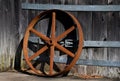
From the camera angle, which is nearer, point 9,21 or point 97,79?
point 97,79

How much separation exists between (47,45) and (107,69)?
4.10 feet

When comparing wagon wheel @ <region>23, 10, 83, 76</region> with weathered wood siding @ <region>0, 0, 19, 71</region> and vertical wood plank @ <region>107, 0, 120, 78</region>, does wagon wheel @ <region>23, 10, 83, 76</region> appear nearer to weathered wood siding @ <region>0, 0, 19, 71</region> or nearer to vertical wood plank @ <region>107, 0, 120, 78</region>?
weathered wood siding @ <region>0, 0, 19, 71</region>

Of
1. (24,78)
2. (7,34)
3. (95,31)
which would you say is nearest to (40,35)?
(7,34)

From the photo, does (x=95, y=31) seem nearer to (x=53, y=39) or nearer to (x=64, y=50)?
(x=64, y=50)

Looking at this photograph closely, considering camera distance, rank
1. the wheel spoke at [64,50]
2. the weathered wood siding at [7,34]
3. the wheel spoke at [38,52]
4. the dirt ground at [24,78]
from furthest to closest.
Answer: the weathered wood siding at [7,34]
the wheel spoke at [38,52]
the wheel spoke at [64,50]
the dirt ground at [24,78]

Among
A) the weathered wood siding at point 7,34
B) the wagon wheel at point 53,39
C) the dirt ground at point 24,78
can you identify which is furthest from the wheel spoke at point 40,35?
the dirt ground at point 24,78

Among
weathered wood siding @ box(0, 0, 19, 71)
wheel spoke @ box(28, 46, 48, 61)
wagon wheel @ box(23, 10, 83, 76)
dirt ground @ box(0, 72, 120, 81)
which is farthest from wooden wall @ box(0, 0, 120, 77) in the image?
wheel spoke @ box(28, 46, 48, 61)

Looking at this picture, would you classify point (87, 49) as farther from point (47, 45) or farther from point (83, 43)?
point (47, 45)

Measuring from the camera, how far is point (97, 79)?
6.99 m

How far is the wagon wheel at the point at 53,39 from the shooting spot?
712 centimetres

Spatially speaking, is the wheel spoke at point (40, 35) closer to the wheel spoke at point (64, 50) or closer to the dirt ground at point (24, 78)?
the wheel spoke at point (64, 50)

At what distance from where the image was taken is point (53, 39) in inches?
284

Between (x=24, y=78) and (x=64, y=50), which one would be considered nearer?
(x=24, y=78)

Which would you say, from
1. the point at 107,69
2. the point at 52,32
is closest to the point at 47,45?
the point at 52,32
